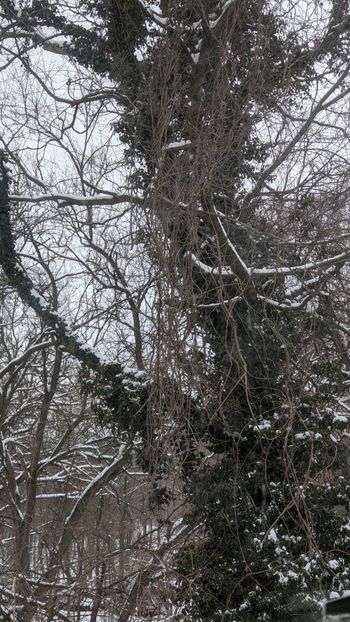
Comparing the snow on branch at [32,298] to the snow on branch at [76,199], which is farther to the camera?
the snow on branch at [32,298]

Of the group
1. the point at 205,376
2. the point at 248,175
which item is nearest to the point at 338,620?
the point at 205,376

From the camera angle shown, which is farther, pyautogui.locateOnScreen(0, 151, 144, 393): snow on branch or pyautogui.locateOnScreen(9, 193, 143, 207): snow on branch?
pyautogui.locateOnScreen(0, 151, 144, 393): snow on branch

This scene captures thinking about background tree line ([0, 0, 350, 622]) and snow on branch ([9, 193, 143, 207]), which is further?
snow on branch ([9, 193, 143, 207])

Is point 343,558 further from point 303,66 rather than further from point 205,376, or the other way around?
point 303,66

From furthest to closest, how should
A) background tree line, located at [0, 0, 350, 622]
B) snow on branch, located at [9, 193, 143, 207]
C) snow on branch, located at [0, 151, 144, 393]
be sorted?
snow on branch, located at [0, 151, 144, 393]
snow on branch, located at [9, 193, 143, 207]
background tree line, located at [0, 0, 350, 622]

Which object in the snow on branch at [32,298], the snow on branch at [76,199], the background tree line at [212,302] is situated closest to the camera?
the background tree line at [212,302]

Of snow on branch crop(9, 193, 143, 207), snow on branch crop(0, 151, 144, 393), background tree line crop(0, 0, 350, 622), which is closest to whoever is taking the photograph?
background tree line crop(0, 0, 350, 622)

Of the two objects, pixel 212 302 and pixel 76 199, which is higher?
pixel 76 199

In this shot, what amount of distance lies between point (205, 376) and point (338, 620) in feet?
17.6

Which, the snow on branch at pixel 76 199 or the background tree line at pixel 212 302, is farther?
the snow on branch at pixel 76 199

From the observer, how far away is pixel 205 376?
261 inches

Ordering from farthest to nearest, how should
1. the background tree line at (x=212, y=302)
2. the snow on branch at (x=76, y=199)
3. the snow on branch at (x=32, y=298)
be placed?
the snow on branch at (x=32, y=298) < the snow on branch at (x=76, y=199) < the background tree line at (x=212, y=302)

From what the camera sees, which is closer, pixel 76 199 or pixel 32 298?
pixel 76 199

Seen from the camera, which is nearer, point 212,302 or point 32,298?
point 212,302
